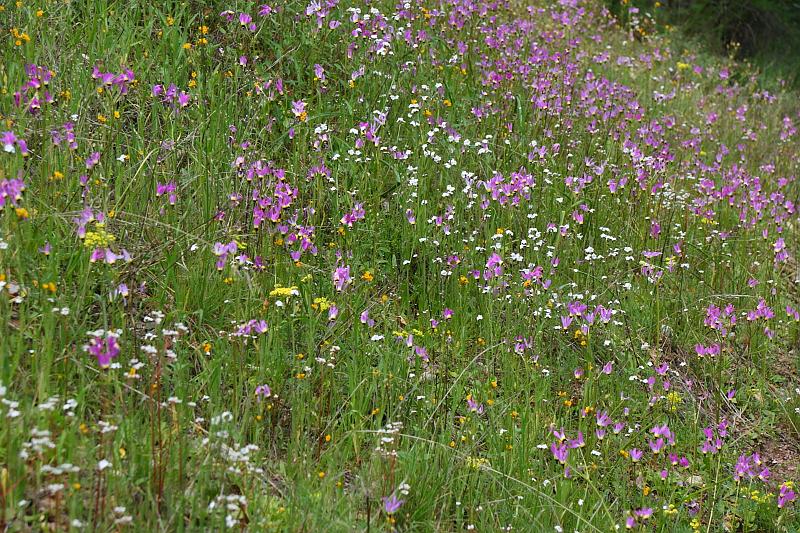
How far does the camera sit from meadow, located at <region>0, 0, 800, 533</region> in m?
2.80

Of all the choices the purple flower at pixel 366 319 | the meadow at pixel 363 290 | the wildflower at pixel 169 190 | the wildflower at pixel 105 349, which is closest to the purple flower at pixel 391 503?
the meadow at pixel 363 290

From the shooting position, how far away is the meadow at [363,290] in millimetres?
2805

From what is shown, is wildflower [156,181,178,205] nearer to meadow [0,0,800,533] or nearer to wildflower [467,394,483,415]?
meadow [0,0,800,533]

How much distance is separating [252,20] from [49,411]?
11.7 ft

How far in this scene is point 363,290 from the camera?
4133mm

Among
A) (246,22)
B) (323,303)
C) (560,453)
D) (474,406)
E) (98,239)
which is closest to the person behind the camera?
(98,239)

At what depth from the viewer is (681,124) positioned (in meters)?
7.39

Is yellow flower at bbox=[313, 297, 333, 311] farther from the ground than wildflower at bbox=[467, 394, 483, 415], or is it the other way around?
yellow flower at bbox=[313, 297, 333, 311]

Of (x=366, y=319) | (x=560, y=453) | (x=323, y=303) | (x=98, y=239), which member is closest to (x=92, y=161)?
(x=98, y=239)

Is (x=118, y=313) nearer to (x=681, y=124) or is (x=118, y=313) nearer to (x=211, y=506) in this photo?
(x=211, y=506)

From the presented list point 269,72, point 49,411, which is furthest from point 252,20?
point 49,411

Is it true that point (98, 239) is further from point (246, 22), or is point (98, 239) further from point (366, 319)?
point (246, 22)

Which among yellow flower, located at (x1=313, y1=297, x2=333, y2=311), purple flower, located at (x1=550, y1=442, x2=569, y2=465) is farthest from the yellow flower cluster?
purple flower, located at (x1=550, y1=442, x2=569, y2=465)

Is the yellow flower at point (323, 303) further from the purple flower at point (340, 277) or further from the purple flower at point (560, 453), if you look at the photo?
the purple flower at point (560, 453)
